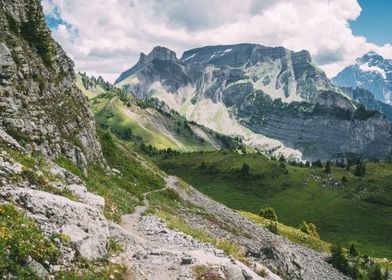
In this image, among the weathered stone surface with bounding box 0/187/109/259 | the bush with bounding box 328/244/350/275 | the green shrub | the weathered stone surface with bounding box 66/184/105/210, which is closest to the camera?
the green shrub

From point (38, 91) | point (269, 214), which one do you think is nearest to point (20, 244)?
point (38, 91)

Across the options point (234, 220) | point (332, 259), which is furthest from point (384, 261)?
point (234, 220)

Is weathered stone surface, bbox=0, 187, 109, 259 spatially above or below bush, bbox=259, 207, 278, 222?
above

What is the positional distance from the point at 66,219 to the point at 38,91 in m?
35.6

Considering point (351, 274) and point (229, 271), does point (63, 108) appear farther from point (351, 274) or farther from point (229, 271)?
point (351, 274)

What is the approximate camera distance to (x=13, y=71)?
4916 cm

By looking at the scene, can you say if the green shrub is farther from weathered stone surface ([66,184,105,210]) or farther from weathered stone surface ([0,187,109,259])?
weathered stone surface ([66,184,105,210])

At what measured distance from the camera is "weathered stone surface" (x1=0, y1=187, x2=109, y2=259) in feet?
71.6

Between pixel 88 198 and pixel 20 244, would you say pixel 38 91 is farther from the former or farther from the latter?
pixel 20 244

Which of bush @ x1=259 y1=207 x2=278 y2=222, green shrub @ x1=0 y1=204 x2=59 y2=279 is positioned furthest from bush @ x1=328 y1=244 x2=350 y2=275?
green shrub @ x1=0 y1=204 x2=59 y2=279

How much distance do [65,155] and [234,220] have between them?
130 ft

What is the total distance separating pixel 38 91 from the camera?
54.9 metres

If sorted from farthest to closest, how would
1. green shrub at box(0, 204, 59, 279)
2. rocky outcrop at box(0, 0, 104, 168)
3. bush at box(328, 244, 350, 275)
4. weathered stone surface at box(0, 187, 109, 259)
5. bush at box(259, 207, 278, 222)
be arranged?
bush at box(259, 207, 278, 222), bush at box(328, 244, 350, 275), rocky outcrop at box(0, 0, 104, 168), weathered stone surface at box(0, 187, 109, 259), green shrub at box(0, 204, 59, 279)

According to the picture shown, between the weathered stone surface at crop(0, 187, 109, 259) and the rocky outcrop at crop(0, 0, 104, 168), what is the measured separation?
72.0 ft
